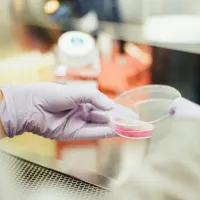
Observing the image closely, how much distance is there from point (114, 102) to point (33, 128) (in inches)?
8.2

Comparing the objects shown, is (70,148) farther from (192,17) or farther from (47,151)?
(192,17)

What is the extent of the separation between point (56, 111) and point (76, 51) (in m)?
0.31

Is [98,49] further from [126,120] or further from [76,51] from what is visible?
[126,120]

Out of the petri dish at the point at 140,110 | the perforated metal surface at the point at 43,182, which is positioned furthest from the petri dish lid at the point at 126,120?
the perforated metal surface at the point at 43,182

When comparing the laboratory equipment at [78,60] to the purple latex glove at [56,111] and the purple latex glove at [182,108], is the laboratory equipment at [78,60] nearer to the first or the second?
the purple latex glove at [56,111]

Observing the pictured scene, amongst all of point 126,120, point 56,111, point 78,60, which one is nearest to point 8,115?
point 56,111

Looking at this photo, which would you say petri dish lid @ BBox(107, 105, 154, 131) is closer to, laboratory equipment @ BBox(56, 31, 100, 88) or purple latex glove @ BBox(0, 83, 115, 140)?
purple latex glove @ BBox(0, 83, 115, 140)

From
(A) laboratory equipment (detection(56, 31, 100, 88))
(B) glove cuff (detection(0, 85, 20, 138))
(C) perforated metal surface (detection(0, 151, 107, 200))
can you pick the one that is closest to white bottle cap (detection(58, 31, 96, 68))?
(A) laboratory equipment (detection(56, 31, 100, 88))

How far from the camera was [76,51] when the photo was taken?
4.19 feet

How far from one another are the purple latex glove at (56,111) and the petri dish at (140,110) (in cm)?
4

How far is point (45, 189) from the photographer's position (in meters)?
0.82

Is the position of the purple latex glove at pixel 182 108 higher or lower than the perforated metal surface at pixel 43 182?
higher

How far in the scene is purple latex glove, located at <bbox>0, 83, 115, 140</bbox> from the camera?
0.98m

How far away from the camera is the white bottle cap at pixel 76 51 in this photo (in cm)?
128
